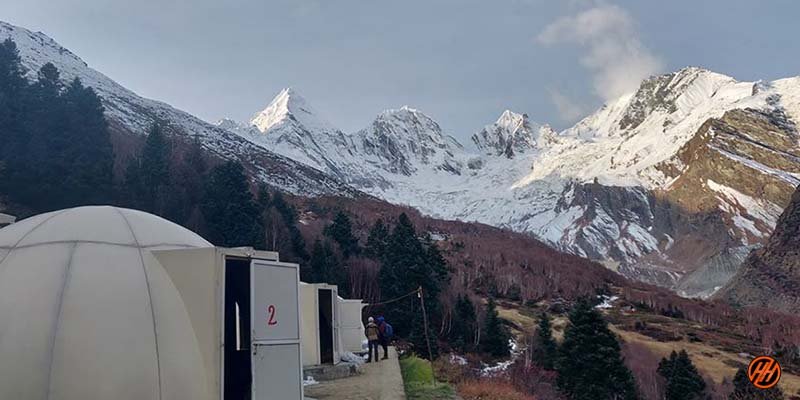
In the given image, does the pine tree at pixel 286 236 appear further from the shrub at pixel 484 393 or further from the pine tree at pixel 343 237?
the shrub at pixel 484 393

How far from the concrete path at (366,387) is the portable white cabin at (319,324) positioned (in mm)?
1473

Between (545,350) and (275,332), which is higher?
(275,332)

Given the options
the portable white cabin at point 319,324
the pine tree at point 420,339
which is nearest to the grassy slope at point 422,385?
the portable white cabin at point 319,324

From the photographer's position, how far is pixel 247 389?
10750 millimetres

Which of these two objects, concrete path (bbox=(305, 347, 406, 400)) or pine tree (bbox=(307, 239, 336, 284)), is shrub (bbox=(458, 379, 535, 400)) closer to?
concrete path (bbox=(305, 347, 406, 400))

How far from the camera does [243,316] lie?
10.7 metres

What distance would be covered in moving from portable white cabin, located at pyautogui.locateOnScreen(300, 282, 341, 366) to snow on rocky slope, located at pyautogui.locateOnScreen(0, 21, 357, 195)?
94309 millimetres

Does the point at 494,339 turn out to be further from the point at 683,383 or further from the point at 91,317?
the point at 91,317

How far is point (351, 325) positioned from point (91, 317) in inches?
661

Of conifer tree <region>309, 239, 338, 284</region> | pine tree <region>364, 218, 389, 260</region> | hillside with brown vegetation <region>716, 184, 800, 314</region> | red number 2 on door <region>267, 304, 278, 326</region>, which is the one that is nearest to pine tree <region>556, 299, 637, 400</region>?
conifer tree <region>309, 239, 338, 284</region>

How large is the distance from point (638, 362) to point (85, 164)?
48281mm

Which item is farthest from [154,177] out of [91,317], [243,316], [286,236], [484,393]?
[91,317]

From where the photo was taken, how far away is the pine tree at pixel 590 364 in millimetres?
32469

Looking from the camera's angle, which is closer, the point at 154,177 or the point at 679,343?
the point at 154,177
